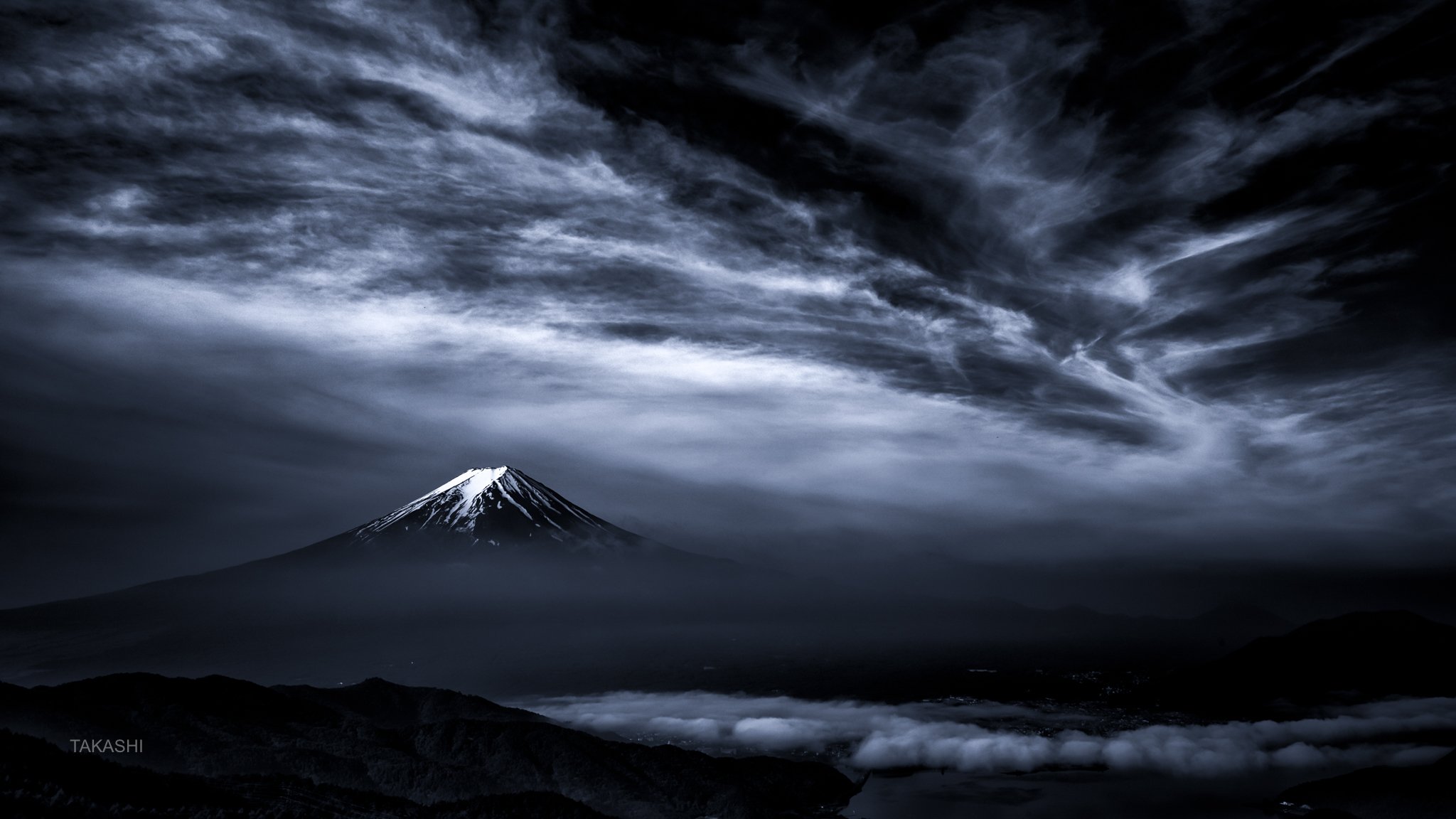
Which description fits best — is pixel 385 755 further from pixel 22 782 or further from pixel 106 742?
pixel 22 782

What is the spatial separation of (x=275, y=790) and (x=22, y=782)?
41.9 metres

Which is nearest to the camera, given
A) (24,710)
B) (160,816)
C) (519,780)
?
(160,816)

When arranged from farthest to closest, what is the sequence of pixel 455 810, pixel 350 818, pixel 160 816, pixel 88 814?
pixel 455 810
pixel 350 818
pixel 160 816
pixel 88 814

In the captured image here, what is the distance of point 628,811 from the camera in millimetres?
189000

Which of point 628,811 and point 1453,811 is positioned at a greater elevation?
point 1453,811

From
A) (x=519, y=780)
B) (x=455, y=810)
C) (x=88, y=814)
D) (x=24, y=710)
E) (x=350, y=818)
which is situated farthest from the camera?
(x=519, y=780)

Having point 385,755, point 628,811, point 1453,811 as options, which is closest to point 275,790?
point 385,755

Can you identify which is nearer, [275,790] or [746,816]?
[275,790]

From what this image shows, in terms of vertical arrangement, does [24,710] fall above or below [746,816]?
above

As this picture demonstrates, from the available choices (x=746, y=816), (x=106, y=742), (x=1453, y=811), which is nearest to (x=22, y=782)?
(x=106, y=742)

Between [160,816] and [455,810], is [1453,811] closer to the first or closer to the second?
[455,810]

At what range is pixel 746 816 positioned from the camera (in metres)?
181

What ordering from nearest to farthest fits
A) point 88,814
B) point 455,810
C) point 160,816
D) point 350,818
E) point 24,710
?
1. point 88,814
2. point 160,816
3. point 350,818
4. point 455,810
5. point 24,710

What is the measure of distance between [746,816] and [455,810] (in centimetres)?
6363
